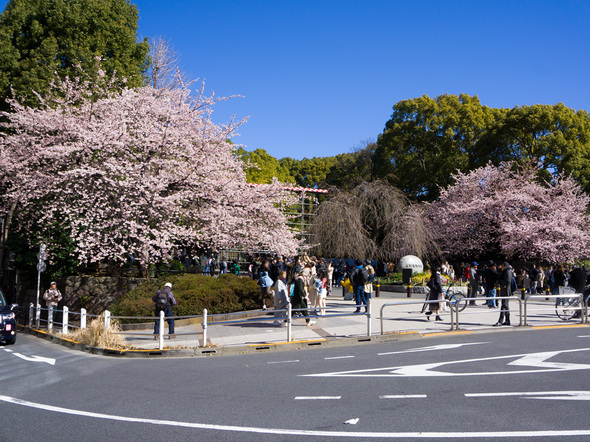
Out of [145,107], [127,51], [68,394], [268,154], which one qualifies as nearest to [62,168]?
[145,107]

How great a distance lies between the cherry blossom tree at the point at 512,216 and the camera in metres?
38.1

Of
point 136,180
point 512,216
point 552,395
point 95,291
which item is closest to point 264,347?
point 552,395

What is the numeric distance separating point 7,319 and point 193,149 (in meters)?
10.1

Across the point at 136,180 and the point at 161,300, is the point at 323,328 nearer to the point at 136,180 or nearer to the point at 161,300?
the point at 161,300

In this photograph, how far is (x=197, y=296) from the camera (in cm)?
1945

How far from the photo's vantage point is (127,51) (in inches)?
1265

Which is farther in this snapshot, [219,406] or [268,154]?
[268,154]

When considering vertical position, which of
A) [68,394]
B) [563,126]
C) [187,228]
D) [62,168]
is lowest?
[68,394]

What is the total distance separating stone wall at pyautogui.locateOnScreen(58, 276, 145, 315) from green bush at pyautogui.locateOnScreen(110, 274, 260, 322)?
1.35 m

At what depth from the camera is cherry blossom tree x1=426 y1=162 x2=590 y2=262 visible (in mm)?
38091

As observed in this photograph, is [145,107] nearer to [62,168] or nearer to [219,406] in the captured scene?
[62,168]

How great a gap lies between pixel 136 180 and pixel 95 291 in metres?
5.22

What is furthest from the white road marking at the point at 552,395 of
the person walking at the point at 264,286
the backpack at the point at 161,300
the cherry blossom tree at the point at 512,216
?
the cherry blossom tree at the point at 512,216

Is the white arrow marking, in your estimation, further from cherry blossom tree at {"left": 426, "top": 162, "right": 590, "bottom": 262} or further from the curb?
cherry blossom tree at {"left": 426, "top": 162, "right": 590, "bottom": 262}
